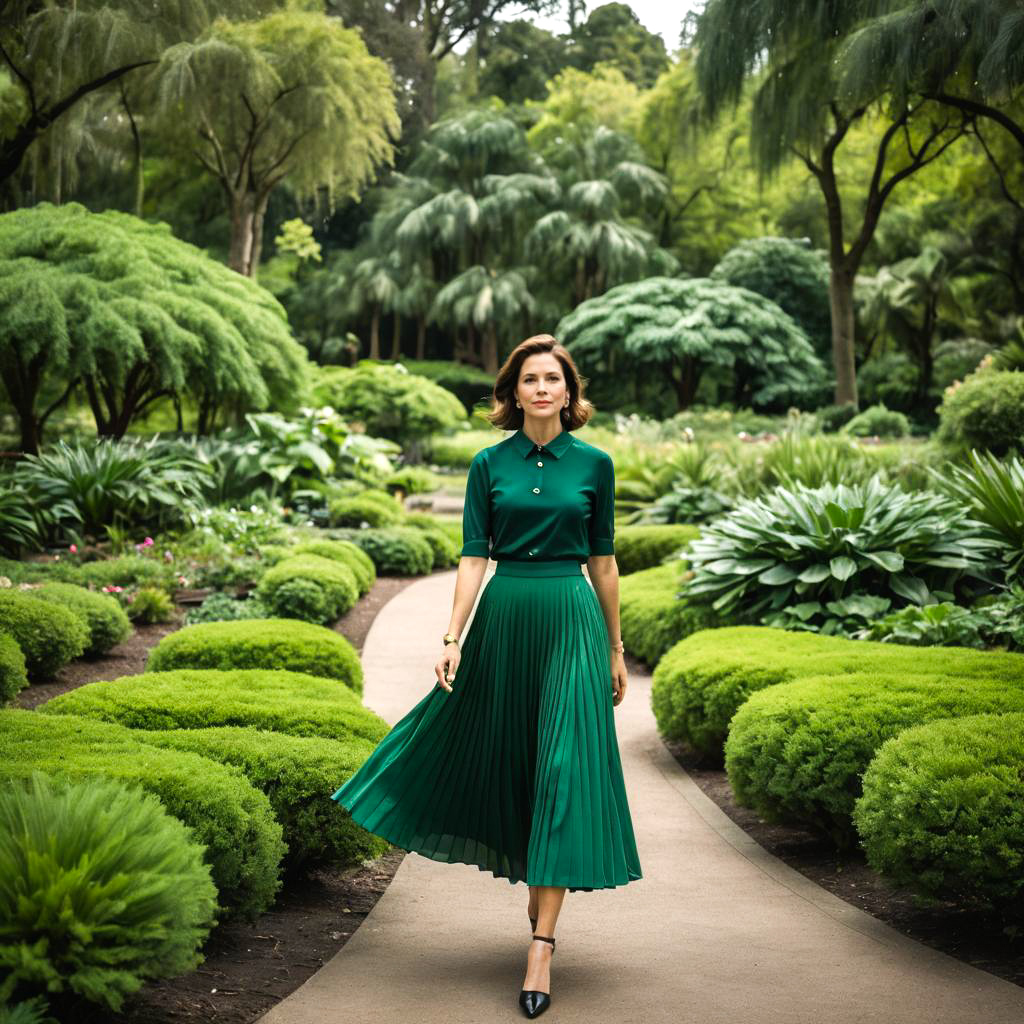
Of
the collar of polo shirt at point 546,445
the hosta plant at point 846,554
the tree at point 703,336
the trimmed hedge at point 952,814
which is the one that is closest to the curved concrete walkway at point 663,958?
the trimmed hedge at point 952,814

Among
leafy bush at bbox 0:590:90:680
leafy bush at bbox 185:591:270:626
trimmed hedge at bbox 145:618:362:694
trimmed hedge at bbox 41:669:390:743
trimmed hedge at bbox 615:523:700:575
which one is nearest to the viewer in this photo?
trimmed hedge at bbox 41:669:390:743

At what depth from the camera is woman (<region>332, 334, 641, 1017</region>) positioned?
141 inches

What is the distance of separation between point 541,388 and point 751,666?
2865 mm

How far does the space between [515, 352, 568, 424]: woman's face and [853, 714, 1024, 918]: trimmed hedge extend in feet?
5.17

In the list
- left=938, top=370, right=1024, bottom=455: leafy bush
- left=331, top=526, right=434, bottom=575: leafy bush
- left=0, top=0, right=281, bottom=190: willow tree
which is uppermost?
left=0, top=0, right=281, bottom=190: willow tree

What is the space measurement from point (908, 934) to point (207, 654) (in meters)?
4.16

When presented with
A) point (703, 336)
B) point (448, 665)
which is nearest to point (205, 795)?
point (448, 665)

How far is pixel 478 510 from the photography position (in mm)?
3721

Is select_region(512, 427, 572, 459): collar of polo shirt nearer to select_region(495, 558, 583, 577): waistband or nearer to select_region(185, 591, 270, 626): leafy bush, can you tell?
select_region(495, 558, 583, 577): waistband

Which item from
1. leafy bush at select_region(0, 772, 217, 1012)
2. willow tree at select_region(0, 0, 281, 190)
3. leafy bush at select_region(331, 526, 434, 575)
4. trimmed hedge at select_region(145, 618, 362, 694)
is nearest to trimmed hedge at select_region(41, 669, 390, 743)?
trimmed hedge at select_region(145, 618, 362, 694)

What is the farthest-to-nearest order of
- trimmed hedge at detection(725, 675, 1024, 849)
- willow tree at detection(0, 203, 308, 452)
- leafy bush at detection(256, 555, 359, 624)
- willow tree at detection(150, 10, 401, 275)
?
willow tree at detection(150, 10, 401, 275), willow tree at detection(0, 203, 308, 452), leafy bush at detection(256, 555, 359, 624), trimmed hedge at detection(725, 675, 1024, 849)

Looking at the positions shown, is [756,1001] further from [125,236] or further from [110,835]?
[125,236]

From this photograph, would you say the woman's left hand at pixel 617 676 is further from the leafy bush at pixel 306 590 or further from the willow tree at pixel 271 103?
the willow tree at pixel 271 103

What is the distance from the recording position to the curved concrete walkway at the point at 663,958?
323 centimetres
